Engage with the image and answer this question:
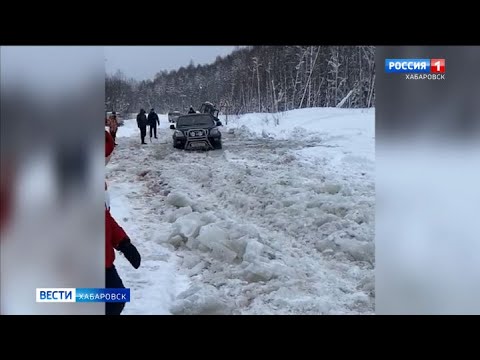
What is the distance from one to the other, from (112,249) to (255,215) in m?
0.85

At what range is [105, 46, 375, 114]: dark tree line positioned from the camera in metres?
2.10

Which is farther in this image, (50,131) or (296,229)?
(296,229)

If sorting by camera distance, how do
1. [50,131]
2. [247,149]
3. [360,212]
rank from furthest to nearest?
[247,149], [360,212], [50,131]

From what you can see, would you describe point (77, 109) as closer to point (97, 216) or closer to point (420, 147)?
point (97, 216)

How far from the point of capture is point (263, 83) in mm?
2373

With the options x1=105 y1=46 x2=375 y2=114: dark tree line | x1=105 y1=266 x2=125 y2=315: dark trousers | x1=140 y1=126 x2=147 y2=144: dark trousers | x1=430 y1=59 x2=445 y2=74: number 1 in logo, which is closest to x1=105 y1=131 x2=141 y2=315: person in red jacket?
x1=105 y1=266 x2=125 y2=315: dark trousers

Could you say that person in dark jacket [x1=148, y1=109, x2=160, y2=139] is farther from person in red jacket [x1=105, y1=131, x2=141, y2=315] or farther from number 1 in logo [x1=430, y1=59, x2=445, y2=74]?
number 1 in logo [x1=430, y1=59, x2=445, y2=74]

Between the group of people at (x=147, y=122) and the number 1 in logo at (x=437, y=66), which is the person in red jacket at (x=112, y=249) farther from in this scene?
the number 1 in logo at (x=437, y=66)

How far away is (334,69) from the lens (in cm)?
→ 213

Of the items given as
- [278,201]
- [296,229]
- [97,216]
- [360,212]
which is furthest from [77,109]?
[360,212]

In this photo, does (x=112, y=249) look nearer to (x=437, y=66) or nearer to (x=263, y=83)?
(x=263, y=83)

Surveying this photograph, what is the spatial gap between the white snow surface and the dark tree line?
9 centimetres

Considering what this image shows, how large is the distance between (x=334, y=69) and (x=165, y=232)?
1.37 metres

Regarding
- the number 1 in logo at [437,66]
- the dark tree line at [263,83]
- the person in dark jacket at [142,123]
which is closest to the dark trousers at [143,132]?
the person in dark jacket at [142,123]
